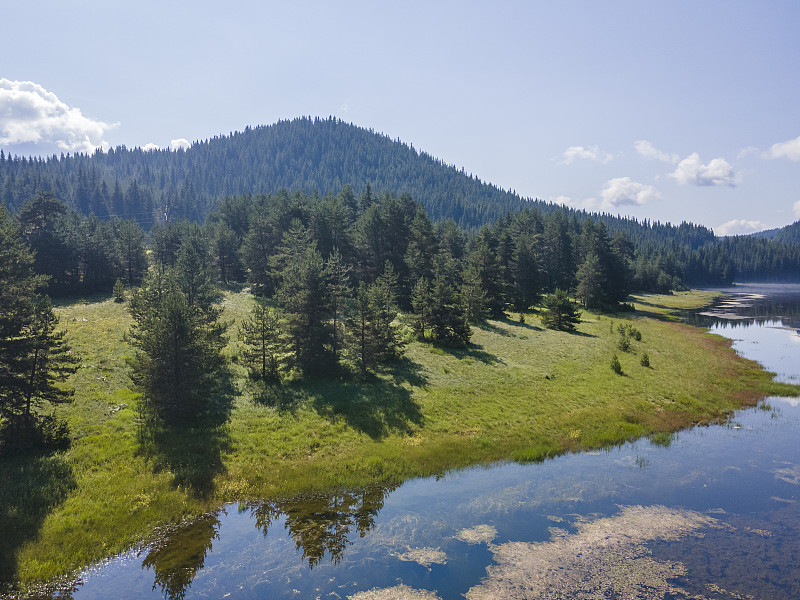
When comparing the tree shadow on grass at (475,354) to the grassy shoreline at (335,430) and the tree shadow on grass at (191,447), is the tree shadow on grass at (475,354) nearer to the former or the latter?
the grassy shoreline at (335,430)

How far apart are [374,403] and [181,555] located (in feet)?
56.6

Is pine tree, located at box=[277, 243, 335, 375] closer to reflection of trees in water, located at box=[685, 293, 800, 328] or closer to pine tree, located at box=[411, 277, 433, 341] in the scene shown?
pine tree, located at box=[411, 277, 433, 341]

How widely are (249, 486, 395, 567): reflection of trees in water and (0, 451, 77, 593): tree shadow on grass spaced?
825cm

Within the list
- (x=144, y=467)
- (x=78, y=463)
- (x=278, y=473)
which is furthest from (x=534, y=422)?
(x=78, y=463)

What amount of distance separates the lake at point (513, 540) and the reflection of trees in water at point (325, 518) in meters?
0.08

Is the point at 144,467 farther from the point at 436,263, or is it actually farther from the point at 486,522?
the point at 436,263

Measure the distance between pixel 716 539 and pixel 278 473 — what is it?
794 inches

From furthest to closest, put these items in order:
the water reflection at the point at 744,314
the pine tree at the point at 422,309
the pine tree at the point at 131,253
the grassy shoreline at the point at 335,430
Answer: the pine tree at the point at 131,253 < the water reflection at the point at 744,314 < the pine tree at the point at 422,309 < the grassy shoreline at the point at 335,430

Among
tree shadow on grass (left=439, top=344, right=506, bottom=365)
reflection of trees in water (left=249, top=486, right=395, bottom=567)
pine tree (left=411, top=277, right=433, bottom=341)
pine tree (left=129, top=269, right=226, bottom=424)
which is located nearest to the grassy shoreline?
tree shadow on grass (left=439, top=344, right=506, bottom=365)

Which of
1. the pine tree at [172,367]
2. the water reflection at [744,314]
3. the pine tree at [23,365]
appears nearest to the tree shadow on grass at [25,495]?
the pine tree at [23,365]

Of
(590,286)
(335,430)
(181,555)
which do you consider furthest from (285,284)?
(590,286)

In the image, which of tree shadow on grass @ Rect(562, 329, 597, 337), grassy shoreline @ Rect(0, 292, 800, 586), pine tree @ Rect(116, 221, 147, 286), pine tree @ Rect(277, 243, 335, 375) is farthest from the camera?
pine tree @ Rect(116, 221, 147, 286)

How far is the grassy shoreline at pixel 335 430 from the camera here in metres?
17.6

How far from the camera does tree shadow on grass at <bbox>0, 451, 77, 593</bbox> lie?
14922mm
